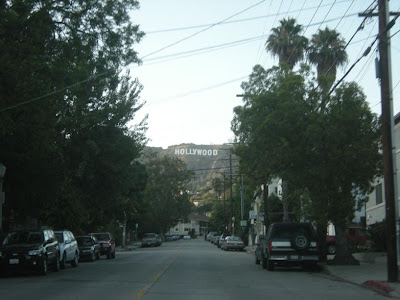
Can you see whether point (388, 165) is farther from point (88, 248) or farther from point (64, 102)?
point (88, 248)

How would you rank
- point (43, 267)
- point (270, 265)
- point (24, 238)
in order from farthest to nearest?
1. point (270, 265)
2. point (24, 238)
3. point (43, 267)

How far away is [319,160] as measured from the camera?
2200 cm

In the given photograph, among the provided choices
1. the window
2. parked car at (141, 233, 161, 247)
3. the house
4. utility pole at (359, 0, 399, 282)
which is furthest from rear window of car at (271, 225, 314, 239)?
parked car at (141, 233, 161, 247)

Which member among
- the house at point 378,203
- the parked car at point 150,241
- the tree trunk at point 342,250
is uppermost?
the house at point 378,203

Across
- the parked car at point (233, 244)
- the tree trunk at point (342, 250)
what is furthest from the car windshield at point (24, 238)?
the parked car at point (233, 244)

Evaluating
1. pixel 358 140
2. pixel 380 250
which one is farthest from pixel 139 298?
pixel 380 250

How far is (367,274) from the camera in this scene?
18.6m

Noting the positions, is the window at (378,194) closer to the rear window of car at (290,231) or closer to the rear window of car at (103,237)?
the rear window of car at (290,231)

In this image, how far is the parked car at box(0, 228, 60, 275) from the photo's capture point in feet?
63.9

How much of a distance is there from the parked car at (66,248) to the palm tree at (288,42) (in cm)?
1783

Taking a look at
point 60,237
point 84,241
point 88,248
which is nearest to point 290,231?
point 60,237

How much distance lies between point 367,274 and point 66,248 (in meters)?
13.2

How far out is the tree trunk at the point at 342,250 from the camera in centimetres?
2268

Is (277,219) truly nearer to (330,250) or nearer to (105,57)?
(330,250)
